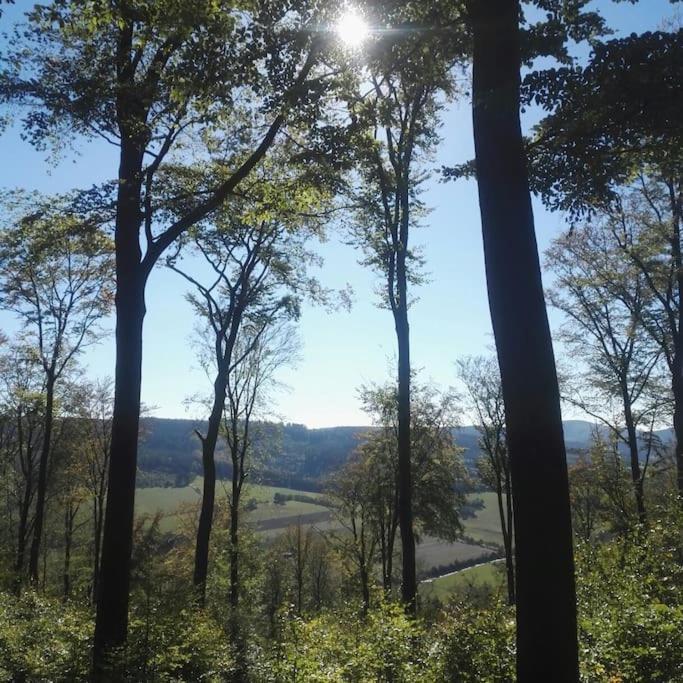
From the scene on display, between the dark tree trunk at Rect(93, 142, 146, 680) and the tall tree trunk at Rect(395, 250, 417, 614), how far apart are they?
660cm

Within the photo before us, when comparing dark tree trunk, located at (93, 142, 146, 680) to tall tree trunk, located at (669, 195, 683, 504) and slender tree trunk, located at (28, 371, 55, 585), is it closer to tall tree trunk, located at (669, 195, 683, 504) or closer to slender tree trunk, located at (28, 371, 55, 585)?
tall tree trunk, located at (669, 195, 683, 504)

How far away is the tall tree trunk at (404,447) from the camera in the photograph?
41.5 ft

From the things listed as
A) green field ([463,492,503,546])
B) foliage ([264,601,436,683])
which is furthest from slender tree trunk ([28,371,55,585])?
green field ([463,492,503,546])

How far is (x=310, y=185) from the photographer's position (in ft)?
31.5

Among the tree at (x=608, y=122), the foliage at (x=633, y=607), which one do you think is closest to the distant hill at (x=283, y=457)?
the foliage at (x=633, y=607)

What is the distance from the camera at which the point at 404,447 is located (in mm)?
13094

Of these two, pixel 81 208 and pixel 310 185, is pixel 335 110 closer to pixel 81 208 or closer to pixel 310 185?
pixel 310 185

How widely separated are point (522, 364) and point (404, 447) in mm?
9242

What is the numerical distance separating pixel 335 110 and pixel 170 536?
38.9 meters

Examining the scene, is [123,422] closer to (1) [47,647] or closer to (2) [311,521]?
(1) [47,647]

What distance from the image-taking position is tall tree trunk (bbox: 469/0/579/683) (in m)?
3.81

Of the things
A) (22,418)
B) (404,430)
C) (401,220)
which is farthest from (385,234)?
(22,418)

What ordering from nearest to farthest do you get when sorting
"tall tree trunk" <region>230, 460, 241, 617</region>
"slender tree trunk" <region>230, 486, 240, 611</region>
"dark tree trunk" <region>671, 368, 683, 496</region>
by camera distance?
"dark tree trunk" <region>671, 368, 683, 496</region> → "slender tree trunk" <region>230, 486, 240, 611</region> → "tall tree trunk" <region>230, 460, 241, 617</region>

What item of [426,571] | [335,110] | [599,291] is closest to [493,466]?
[599,291]
